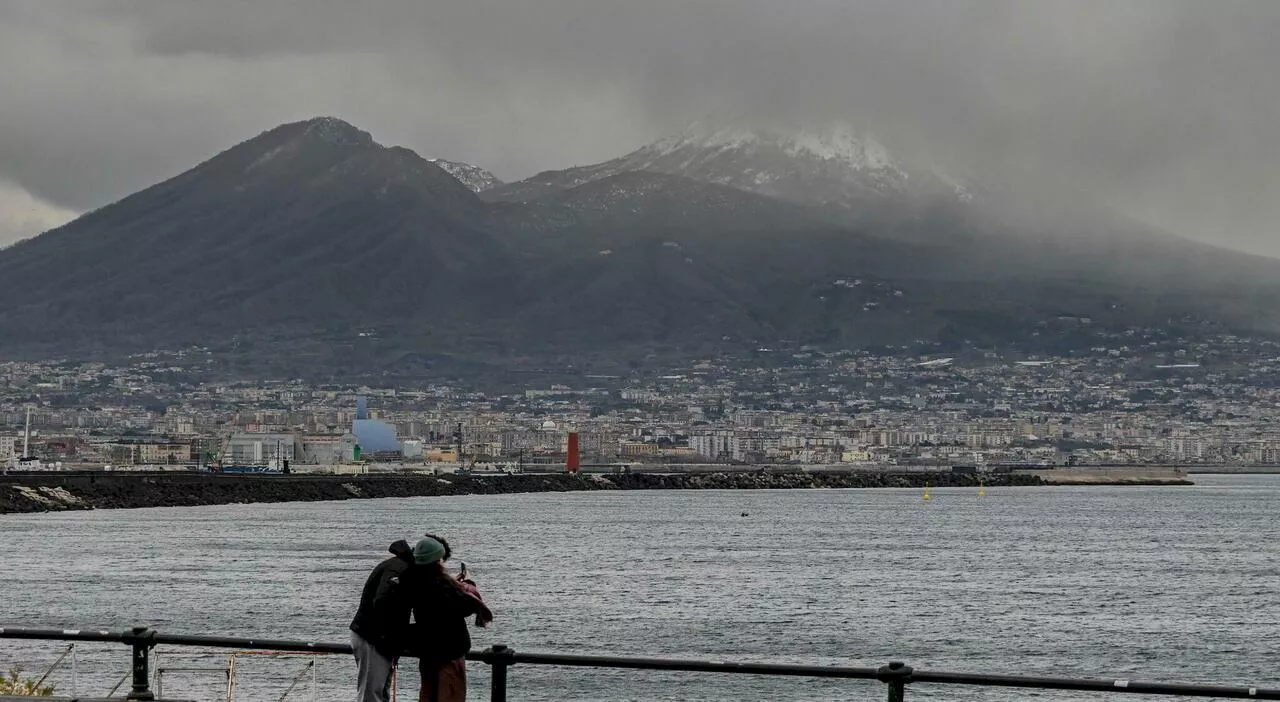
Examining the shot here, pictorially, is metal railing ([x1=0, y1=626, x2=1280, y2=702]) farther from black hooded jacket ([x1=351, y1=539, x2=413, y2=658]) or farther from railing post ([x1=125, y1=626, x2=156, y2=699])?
black hooded jacket ([x1=351, y1=539, x2=413, y2=658])

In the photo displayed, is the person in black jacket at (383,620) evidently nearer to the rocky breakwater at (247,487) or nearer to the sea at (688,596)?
the sea at (688,596)

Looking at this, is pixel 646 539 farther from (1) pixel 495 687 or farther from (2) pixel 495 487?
(2) pixel 495 487

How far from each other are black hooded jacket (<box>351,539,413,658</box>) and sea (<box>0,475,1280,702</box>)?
3.14m

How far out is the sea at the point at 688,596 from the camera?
36031 millimetres

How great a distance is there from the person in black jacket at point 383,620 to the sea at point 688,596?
116 inches

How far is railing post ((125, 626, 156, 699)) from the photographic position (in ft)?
47.9

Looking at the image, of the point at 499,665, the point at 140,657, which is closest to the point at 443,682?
the point at 499,665

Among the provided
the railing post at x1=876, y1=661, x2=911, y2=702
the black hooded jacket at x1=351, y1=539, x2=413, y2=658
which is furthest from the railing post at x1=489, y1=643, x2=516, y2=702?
A: the railing post at x1=876, y1=661, x2=911, y2=702

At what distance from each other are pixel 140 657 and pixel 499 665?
9.37 ft

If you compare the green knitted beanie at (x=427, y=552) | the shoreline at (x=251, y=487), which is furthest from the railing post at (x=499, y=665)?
the shoreline at (x=251, y=487)

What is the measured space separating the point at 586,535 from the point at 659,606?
Answer: 40.4 metres

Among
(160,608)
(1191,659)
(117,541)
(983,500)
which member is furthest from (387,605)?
(983,500)

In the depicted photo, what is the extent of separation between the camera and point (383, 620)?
15.2 m

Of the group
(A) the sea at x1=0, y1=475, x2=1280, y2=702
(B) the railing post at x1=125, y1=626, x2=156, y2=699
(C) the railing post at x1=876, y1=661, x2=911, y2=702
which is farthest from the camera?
(A) the sea at x1=0, y1=475, x2=1280, y2=702
